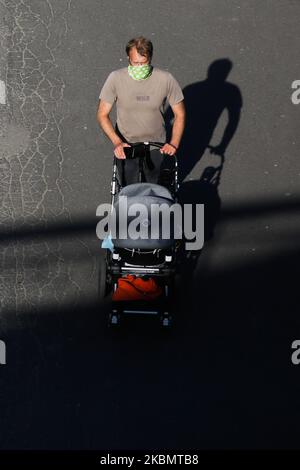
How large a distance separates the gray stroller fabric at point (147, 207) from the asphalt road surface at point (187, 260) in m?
1.14

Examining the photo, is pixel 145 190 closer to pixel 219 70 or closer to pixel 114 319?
pixel 114 319

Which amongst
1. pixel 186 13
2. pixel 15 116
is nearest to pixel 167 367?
pixel 15 116

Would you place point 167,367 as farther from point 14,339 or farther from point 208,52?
point 208,52

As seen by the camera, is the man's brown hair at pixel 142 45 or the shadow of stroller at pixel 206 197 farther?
the shadow of stroller at pixel 206 197

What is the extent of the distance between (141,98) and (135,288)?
1.85 m

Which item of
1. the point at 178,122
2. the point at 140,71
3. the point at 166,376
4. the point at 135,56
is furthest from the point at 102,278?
the point at 135,56

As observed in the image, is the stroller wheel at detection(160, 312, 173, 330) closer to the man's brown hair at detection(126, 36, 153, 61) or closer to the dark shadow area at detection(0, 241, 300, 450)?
the dark shadow area at detection(0, 241, 300, 450)

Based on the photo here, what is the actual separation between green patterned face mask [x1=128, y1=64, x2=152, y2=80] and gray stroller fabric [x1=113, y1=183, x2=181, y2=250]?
3.41ft

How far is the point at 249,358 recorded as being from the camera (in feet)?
23.3

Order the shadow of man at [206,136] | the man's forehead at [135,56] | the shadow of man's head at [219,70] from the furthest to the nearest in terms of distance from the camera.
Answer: the shadow of man's head at [219,70] → the shadow of man at [206,136] → the man's forehead at [135,56]

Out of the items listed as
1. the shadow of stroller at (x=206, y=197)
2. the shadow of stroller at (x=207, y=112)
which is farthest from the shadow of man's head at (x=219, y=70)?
the shadow of stroller at (x=206, y=197)

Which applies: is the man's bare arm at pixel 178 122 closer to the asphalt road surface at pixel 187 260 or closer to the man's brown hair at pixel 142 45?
the man's brown hair at pixel 142 45

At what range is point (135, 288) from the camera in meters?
6.98

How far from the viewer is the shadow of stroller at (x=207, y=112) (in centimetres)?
886
